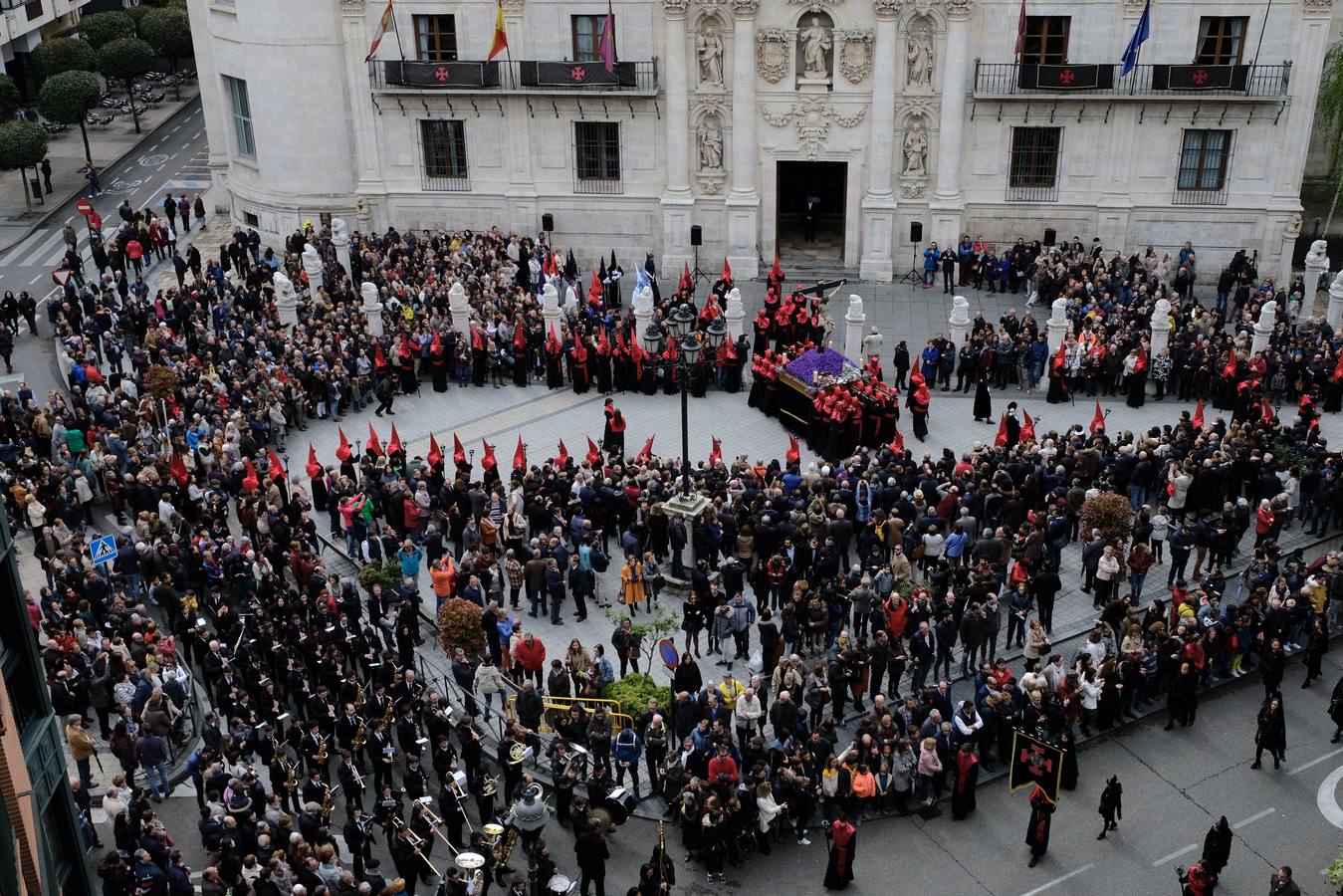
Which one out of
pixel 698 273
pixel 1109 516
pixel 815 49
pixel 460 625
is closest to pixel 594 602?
pixel 460 625

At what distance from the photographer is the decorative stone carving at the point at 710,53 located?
147 ft

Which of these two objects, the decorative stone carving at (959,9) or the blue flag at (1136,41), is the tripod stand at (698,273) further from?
the blue flag at (1136,41)

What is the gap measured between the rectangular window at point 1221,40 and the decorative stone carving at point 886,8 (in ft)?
27.8

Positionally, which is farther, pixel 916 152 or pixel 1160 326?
pixel 916 152

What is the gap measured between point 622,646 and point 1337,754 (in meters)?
11.9

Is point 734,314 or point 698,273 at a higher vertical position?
point 734,314

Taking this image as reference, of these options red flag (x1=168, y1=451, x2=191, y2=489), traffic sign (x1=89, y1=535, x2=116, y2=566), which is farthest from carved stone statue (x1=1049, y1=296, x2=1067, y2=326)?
traffic sign (x1=89, y1=535, x2=116, y2=566)

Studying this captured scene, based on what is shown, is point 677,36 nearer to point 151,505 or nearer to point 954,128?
point 954,128

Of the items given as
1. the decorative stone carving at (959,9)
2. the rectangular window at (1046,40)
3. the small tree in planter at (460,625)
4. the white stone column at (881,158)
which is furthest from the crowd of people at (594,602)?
the decorative stone carving at (959,9)

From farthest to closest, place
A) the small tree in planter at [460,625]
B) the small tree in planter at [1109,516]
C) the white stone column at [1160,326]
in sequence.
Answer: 1. the white stone column at [1160,326]
2. the small tree in planter at [1109,516]
3. the small tree in planter at [460,625]

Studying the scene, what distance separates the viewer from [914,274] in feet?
152

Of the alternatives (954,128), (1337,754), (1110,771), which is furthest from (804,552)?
(954,128)

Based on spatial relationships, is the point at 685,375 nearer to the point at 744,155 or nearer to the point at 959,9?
the point at 744,155

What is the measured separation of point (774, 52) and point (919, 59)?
165 inches
